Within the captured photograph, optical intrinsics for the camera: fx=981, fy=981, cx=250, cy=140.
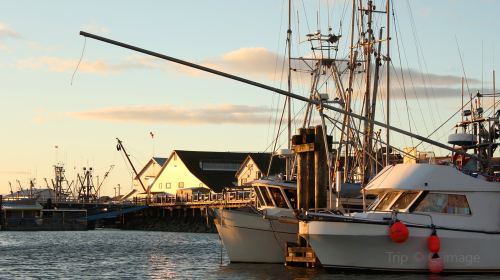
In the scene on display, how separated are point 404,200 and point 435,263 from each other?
2.62 metres

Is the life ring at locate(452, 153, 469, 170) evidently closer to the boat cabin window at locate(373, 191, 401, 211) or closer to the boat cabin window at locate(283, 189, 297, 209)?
the boat cabin window at locate(373, 191, 401, 211)

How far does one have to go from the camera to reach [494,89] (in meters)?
41.7

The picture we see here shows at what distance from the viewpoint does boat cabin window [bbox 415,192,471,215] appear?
3647cm

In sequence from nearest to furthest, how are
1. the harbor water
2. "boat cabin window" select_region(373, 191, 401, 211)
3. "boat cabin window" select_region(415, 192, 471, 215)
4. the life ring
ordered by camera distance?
"boat cabin window" select_region(415, 192, 471, 215), "boat cabin window" select_region(373, 191, 401, 211), the harbor water, the life ring

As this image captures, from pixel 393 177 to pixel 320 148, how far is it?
634 centimetres

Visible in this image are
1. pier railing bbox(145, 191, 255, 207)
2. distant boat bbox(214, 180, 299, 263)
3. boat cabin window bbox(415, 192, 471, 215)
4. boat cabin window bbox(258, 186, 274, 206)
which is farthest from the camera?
pier railing bbox(145, 191, 255, 207)

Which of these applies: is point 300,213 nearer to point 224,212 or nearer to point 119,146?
point 224,212

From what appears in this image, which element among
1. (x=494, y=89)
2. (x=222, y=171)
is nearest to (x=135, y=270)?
(x=494, y=89)

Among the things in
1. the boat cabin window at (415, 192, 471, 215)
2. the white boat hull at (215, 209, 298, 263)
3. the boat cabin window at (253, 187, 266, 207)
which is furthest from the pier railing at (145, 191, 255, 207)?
the boat cabin window at (415, 192, 471, 215)

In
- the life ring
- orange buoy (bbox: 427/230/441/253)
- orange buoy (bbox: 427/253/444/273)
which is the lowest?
orange buoy (bbox: 427/253/444/273)

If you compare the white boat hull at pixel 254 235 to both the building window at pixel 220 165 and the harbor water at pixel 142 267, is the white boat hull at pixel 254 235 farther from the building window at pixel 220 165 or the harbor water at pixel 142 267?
the building window at pixel 220 165

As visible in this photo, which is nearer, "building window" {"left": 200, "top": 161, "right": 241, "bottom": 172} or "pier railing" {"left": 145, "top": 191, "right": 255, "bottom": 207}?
"pier railing" {"left": 145, "top": 191, "right": 255, "bottom": 207}

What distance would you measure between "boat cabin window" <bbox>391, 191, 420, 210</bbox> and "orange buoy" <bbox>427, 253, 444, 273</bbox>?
2150mm

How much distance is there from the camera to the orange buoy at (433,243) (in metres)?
35.8
